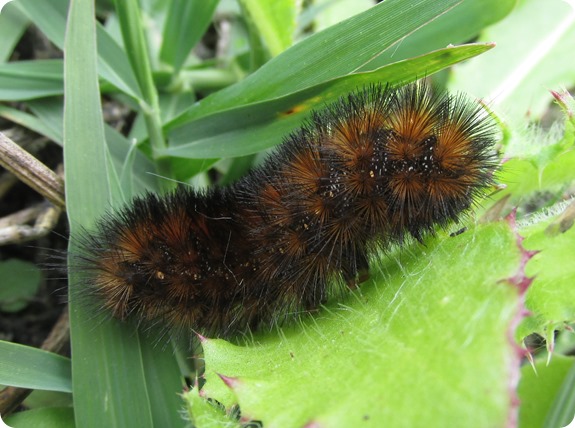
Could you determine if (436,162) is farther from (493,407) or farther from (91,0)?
(91,0)

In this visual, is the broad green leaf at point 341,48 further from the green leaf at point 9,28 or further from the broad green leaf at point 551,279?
the green leaf at point 9,28

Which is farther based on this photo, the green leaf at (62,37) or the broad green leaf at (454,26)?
the green leaf at (62,37)

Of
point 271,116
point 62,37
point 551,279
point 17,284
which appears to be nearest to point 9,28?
point 62,37

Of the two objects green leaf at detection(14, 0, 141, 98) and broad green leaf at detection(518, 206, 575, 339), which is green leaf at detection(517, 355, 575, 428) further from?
green leaf at detection(14, 0, 141, 98)

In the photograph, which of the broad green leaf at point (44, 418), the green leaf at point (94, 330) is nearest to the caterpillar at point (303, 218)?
the green leaf at point (94, 330)

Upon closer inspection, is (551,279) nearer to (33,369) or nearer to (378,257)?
(378,257)
